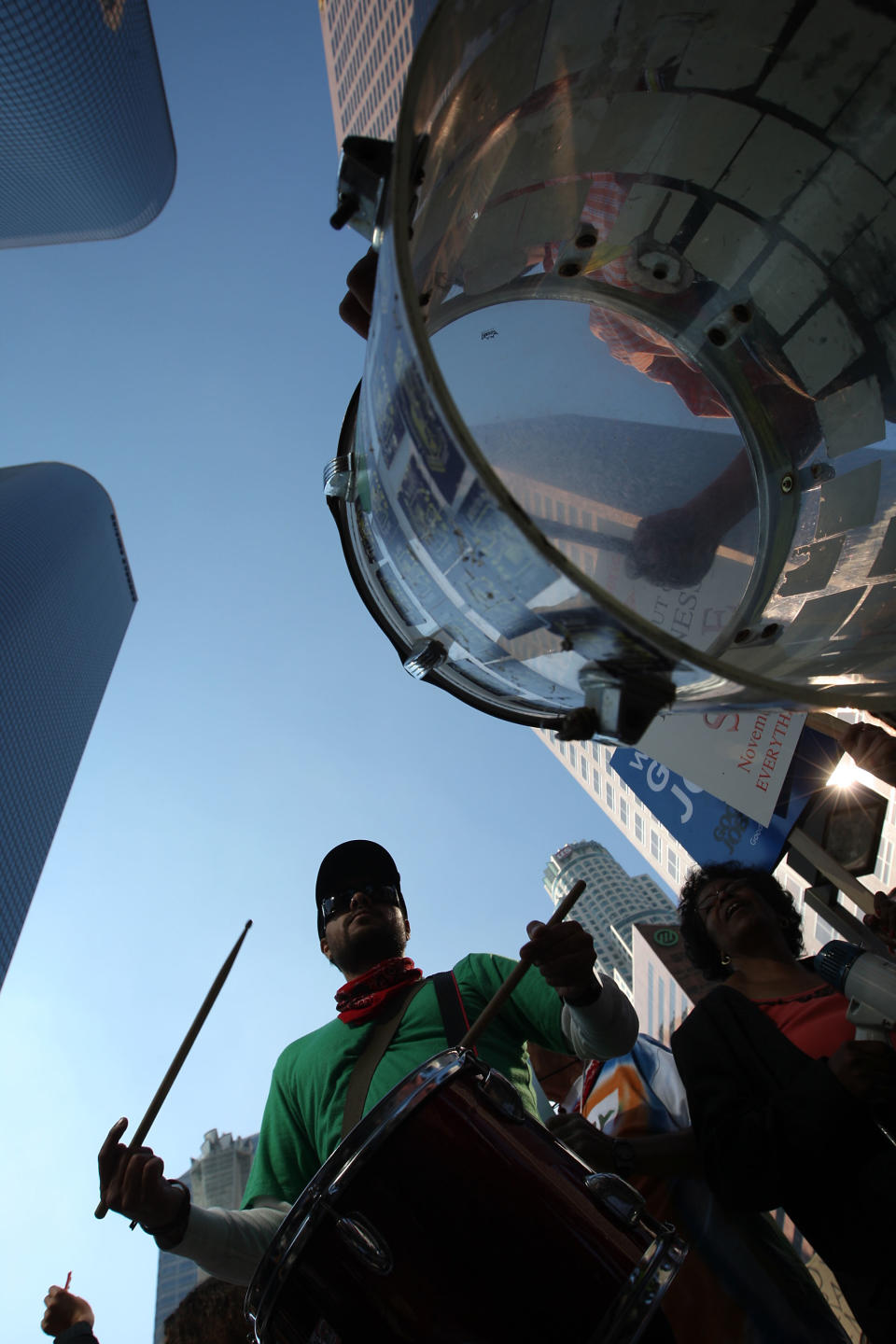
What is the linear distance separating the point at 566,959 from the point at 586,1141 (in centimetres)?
60

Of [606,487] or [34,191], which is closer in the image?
[606,487]

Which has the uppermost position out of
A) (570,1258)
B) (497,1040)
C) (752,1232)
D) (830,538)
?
(830,538)

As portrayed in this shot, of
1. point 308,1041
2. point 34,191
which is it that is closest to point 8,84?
point 34,191

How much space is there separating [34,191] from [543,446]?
66.9m

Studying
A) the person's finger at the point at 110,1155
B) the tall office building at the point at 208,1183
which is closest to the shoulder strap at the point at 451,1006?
the person's finger at the point at 110,1155

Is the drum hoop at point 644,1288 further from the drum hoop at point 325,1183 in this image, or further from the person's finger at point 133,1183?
the person's finger at point 133,1183

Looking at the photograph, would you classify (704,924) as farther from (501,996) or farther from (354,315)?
(354,315)

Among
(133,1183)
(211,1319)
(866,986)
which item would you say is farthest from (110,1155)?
(211,1319)

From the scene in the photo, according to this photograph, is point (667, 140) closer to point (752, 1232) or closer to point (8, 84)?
point (752, 1232)

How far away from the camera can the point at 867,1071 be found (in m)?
1.31

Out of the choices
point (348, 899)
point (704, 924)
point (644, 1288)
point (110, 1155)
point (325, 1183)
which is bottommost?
point (644, 1288)

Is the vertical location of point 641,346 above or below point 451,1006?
above

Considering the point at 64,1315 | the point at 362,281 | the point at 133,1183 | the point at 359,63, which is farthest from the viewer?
the point at 359,63

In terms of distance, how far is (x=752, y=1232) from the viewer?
1.58 meters
